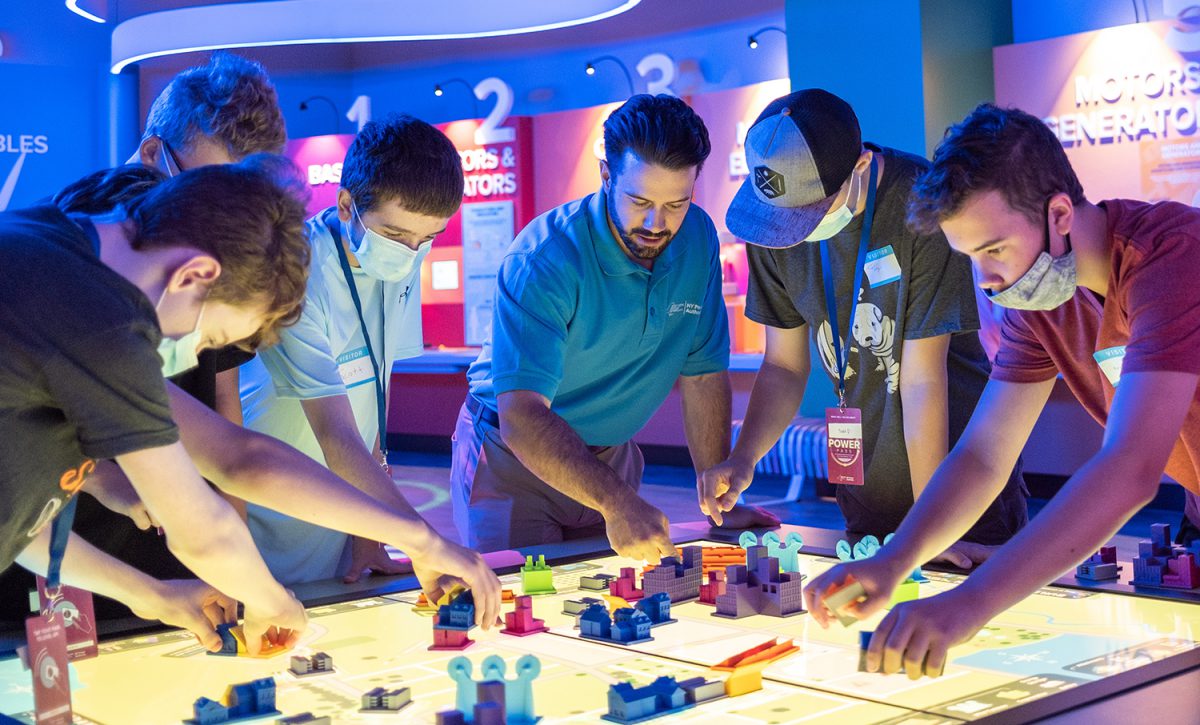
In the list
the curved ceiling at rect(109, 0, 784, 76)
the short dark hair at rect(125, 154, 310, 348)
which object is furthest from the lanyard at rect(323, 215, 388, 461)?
the curved ceiling at rect(109, 0, 784, 76)

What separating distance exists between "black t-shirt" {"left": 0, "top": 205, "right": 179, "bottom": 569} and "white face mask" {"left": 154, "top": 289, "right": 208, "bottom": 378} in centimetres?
9

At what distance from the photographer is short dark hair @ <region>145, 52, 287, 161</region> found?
262cm

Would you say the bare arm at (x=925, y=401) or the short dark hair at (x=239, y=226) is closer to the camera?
the short dark hair at (x=239, y=226)

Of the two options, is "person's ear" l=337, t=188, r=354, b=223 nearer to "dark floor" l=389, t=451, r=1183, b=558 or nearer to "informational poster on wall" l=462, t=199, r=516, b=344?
"dark floor" l=389, t=451, r=1183, b=558

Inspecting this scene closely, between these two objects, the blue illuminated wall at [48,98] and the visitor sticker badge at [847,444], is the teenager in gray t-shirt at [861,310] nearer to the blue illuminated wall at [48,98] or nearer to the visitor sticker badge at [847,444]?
the visitor sticker badge at [847,444]

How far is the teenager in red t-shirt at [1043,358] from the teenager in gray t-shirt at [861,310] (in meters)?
0.45

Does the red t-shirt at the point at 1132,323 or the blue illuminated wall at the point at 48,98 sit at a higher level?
the blue illuminated wall at the point at 48,98

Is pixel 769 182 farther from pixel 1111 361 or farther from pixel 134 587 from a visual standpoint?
pixel 134 587

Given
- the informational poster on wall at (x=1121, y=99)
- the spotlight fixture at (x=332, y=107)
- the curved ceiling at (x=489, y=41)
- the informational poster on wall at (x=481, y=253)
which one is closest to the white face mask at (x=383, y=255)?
the curved ceiling at (x=489, y=41)

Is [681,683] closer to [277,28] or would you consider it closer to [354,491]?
[354,491]

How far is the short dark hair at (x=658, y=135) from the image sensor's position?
2.77 meters

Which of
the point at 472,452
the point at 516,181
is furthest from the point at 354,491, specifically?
the point at 516,181

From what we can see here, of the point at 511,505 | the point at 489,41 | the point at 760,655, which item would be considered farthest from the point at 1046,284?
the point at 489,41

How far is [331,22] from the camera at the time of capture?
8.52 metres
